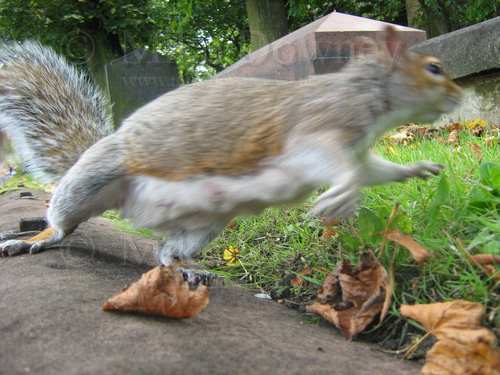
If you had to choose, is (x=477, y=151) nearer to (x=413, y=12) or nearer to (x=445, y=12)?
(x=445, y=12)

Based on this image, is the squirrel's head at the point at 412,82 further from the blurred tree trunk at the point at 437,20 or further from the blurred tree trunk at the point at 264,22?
the blurred tree trunk at the point at 437,20

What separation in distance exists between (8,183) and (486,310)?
543 cm

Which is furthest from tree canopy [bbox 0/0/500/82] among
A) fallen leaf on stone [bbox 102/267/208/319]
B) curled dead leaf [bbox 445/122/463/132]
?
fallen leaf on stone [bbox 102/267/208/319]

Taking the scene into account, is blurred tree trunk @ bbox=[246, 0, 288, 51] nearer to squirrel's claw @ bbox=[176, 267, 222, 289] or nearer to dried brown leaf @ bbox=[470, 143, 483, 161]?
dried brown leaf @ bbox=[470, 143, 483, 161]

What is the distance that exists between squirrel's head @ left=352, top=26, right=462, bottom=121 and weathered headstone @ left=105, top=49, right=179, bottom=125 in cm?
584

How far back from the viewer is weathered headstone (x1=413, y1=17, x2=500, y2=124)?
3766 mm

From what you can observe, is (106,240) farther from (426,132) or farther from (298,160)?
(426,132)

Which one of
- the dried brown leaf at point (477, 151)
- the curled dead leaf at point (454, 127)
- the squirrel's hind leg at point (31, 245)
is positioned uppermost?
the dried brown leaf at point (477, 151)

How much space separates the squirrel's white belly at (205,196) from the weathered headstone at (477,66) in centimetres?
262

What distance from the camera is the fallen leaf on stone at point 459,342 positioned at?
3.51 ft

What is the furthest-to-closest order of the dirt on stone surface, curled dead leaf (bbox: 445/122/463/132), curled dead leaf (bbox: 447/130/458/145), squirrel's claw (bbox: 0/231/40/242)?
curled dead leaf (bbox: 445/122/463/132) → curled dead leaf (bbox: 447/130/458/145) → squirrel's claw (bbox: 0/231/40/242) → the dirt on stone surface

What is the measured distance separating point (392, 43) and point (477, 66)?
252 centimetres

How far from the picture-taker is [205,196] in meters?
1.67

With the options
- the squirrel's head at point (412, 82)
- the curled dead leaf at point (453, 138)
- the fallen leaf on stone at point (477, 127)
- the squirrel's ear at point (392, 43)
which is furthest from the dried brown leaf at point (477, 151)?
the squirrel's ear at point (392, 43)
